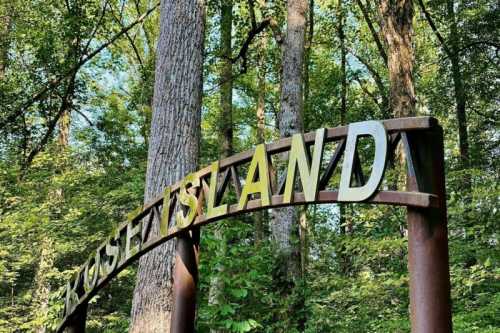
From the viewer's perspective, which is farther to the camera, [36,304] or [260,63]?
[260,63]

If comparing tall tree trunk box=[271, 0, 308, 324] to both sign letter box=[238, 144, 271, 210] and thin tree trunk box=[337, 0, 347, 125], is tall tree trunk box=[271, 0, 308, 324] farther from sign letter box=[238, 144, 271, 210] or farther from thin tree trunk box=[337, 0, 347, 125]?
thin tree trunk box=[337, 0, 347, 125]

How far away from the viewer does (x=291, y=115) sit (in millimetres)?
6539

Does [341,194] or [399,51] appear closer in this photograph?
[341,194]

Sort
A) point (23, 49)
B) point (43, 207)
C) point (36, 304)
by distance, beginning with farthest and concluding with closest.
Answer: point (23, 49)
point (36, 304)
point (43, 207)

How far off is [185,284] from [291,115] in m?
4.02

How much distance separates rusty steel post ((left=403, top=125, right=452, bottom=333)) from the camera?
1.73 meters

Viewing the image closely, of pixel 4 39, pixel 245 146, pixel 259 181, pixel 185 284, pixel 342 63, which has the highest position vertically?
pixel 342 63

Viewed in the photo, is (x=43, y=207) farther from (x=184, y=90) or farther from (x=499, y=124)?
(x=499, y=124)

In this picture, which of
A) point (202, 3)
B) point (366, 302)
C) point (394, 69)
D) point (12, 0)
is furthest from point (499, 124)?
point (12, 0)

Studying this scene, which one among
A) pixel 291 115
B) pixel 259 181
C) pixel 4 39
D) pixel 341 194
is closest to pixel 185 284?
pixel 259 181

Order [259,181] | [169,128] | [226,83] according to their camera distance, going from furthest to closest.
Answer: [226,83]
[169,128]
[259,181]

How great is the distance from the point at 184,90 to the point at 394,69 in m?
2.79

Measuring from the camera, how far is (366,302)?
5824 mm

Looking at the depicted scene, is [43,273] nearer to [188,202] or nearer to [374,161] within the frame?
[188,202]
